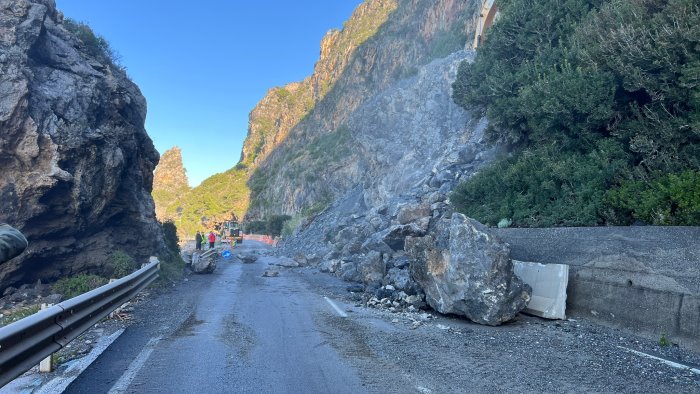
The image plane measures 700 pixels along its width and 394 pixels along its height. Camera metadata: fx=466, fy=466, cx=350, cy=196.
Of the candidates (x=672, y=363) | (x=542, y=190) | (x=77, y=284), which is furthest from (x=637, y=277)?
(x=77, y=284)

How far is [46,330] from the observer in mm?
4277

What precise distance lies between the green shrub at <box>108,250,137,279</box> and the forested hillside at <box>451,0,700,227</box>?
9944 mm

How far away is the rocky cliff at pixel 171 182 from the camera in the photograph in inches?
5369

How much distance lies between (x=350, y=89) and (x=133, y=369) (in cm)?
6322

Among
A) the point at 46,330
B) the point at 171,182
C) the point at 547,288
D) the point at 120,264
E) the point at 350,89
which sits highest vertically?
the point at 350,89

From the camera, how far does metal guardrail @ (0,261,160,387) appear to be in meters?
3.48

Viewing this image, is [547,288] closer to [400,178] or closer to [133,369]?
[133,369]

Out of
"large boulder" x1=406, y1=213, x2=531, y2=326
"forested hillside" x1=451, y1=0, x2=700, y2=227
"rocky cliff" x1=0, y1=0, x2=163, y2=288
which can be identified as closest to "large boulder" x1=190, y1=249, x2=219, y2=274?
"rocky cliff" x1=0, y1=0, x2=163, y2=288

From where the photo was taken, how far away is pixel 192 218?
113812 millimetres

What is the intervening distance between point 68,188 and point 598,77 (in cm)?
1313

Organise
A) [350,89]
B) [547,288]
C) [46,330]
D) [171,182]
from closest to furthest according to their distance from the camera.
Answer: [46,330]
[547,288]
[350,89]
[171,182]

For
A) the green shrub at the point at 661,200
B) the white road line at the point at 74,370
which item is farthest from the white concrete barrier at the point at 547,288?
the white road line at the point at 74,370

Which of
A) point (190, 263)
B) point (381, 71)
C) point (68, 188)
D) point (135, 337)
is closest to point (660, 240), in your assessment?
point (135, 337)

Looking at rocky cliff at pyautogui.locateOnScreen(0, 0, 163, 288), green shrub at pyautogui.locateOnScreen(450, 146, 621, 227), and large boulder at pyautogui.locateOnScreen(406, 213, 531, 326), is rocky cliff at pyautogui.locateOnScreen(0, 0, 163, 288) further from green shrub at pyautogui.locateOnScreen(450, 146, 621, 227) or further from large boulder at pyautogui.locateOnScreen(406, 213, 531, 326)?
green shrub at pyautogui.locateOnScreen(450, 146, 621, 227)
